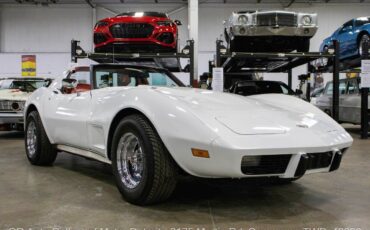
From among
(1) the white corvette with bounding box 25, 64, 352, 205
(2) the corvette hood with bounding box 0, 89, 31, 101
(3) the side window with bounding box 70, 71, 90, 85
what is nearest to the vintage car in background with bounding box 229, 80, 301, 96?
(2) the corvette hood with bounding box 0, 89, 31, 101

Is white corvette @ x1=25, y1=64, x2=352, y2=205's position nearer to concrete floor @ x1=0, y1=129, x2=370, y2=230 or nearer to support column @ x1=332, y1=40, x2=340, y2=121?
concrete floor @ x1=0, y1=129, x2=370, y2=230

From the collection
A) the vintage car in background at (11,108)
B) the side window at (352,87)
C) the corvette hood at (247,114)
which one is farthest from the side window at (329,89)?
the corvette hood at (247,114)

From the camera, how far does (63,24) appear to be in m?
21.5

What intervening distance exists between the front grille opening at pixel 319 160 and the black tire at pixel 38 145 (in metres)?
3.07

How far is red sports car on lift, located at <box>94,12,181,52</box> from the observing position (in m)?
7.40

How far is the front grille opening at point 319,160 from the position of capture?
2.83 metres

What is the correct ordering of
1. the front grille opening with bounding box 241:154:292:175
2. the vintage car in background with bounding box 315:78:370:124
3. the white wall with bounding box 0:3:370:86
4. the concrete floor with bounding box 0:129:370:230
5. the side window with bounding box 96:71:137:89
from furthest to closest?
the white wall with bounding box 0:3:370:86
the vintage car in background with bounding box 315:78:370:124
the side window with bounding box 96:71:137:89
the concrete floor with bounding box 0:129:370:230
the front grille opening with bounding box 241:154:292:175

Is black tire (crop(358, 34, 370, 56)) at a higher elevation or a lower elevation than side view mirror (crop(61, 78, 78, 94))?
higher

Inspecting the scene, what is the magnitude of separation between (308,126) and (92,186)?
211cm

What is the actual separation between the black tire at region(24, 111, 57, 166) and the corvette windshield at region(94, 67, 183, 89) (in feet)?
3.65

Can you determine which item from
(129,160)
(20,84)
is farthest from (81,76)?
(20,84)

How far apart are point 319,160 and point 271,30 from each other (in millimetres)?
4936

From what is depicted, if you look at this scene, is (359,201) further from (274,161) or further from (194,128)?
(194,128)

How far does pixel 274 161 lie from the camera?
2754 millimetres
